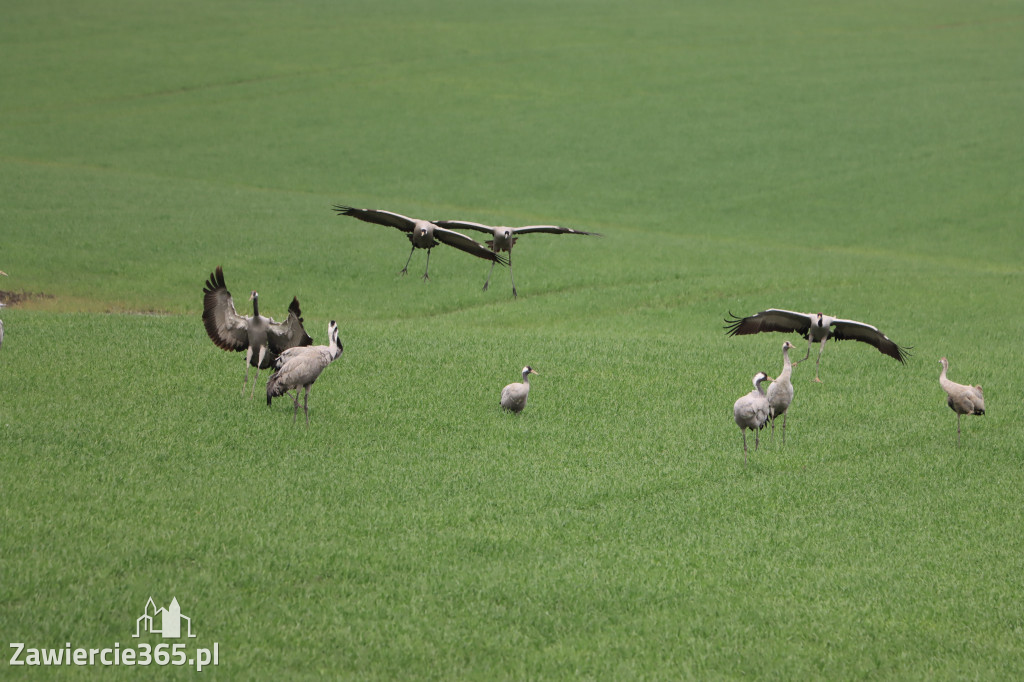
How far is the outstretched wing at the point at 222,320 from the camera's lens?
36.2ft

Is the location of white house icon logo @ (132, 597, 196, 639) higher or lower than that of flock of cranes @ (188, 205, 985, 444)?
lower

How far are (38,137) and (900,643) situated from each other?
3692 centimetres

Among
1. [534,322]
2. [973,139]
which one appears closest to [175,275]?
[534,322]

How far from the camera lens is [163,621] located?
22.2ft

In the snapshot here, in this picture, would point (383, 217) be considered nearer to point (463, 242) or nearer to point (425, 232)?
point (425, 232)

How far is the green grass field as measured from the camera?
7.17 metres

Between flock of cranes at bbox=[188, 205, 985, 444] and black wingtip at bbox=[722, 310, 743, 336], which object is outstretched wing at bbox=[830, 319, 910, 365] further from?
black wingtip at bbox=[722, 310, 743, 336]

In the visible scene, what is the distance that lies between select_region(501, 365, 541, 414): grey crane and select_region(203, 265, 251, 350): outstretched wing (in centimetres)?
316

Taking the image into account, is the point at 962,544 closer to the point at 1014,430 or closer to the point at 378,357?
the point at 1014,430

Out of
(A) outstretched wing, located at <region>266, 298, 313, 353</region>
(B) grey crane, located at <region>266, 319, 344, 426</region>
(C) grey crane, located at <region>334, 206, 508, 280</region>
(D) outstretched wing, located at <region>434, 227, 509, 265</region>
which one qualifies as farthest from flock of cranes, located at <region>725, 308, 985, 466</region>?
(A) outstretched wing, located at <region>266, 298, 313, 353</region>

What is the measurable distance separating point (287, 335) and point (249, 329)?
448mm

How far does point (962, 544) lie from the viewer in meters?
8.74

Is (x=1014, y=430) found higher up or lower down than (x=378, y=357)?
lower down

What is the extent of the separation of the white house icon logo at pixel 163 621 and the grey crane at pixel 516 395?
5.58 metres
